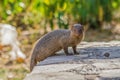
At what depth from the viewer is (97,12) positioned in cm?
941

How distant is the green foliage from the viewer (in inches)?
326

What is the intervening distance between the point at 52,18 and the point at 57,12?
282 millimetres

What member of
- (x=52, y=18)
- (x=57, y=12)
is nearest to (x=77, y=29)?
(x=57, y=12)

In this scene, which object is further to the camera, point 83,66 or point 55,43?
point 55,43

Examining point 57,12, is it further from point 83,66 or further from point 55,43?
point 83,66

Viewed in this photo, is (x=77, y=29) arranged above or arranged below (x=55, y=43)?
above

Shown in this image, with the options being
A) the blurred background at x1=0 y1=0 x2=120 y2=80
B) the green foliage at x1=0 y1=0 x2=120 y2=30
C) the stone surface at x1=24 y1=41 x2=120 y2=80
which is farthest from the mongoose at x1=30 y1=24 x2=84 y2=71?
the green foliage at x1=0 y1=0 x2=120 y2=30

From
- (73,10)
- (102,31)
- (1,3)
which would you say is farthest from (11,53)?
(102,31)

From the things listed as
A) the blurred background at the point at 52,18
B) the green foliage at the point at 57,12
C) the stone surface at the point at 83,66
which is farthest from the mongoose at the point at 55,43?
the green foliage at the point at 57,12

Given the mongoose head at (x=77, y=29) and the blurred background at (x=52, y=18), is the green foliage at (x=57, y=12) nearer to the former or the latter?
the blurred background at (x=52, y=18)

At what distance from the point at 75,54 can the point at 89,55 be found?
0.54 feet

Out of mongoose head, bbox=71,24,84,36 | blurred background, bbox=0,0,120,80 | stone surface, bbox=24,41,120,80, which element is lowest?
blurred background, bbox=0,0,120,80

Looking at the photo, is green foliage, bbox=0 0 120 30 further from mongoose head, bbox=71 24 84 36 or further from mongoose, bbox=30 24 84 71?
mongoose head, bbox=71 24 84 36

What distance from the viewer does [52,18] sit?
8953 millimetres
